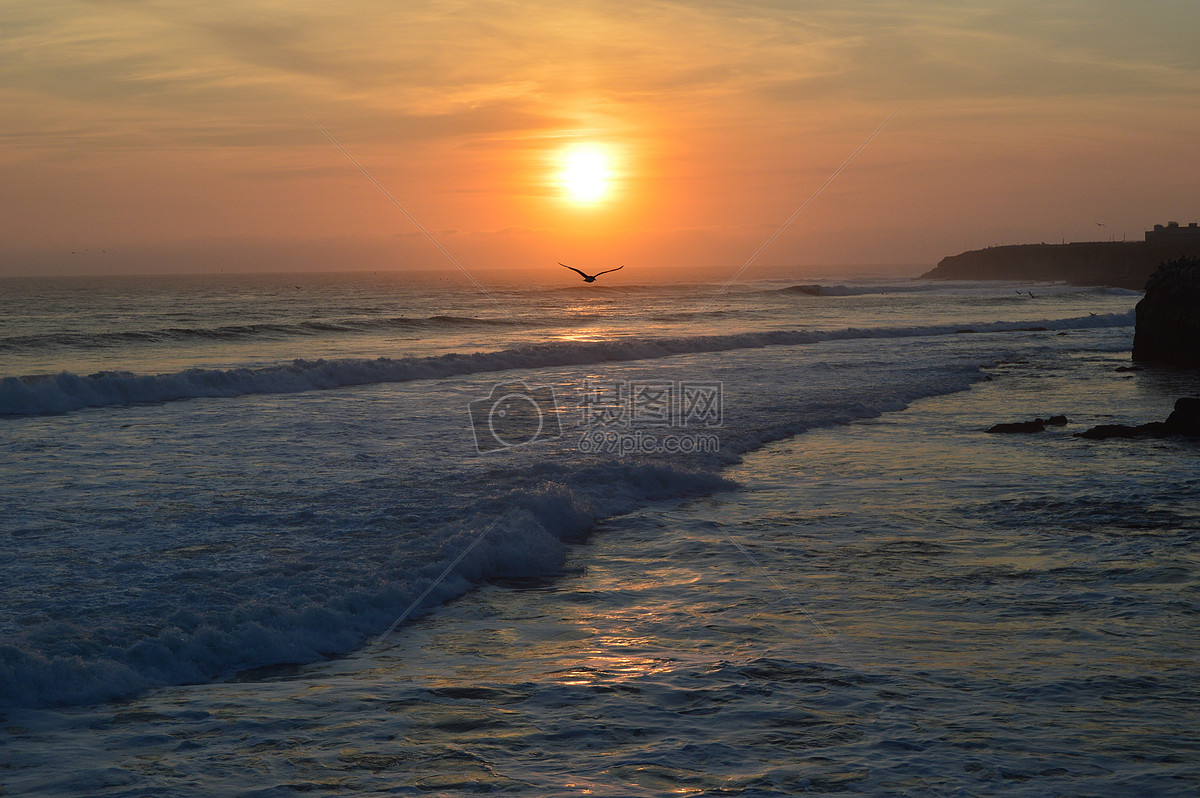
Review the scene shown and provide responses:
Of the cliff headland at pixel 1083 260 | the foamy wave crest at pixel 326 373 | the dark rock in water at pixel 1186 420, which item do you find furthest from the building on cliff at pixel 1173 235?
the dark rock in water at pixel 1186 420

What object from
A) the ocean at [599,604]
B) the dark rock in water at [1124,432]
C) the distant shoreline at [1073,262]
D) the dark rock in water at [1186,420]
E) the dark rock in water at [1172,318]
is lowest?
the ocean at [599,604]

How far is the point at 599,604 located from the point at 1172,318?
26.1 metres

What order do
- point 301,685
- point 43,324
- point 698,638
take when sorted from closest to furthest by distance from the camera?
1. point 301,685
2. point 698,638
3. point 43,324

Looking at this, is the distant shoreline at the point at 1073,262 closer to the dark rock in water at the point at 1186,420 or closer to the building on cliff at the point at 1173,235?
the building on cliff at the point at 1173,235

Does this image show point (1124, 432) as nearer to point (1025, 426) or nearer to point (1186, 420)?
point (1186, 420)

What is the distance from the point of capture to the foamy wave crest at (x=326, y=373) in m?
20.5

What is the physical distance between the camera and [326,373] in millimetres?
26188

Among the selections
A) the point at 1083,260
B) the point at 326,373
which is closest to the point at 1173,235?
the point at 1083,260

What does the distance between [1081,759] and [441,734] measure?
3574 millimetres

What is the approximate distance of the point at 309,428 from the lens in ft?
54.7

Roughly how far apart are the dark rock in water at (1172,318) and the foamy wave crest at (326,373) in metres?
15.4

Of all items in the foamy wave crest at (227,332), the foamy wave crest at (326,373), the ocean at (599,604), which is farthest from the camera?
the foamy wave crest at (227,332)

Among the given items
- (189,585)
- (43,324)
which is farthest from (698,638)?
(43,324)

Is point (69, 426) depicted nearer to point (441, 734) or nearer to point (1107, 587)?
point (441, 734)
